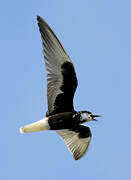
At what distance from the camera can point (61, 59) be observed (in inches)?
546

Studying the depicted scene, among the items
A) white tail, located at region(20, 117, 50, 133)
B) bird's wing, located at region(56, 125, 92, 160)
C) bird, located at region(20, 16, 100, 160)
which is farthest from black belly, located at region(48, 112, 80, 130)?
bird's wing, located at region(56, 125, 92, 160)

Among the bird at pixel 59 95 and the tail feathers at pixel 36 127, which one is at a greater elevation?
the bird at pixel 59 95

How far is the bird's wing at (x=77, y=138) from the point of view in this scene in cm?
1466

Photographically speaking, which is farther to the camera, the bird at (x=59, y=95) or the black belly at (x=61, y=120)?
the black belly at (x=61, y=120)

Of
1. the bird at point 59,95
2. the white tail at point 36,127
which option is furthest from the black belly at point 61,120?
the white tail at point 36,127

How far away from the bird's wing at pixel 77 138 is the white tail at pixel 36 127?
75 cm

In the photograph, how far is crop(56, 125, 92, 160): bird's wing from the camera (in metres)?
14.7

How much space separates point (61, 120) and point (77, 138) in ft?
3.15

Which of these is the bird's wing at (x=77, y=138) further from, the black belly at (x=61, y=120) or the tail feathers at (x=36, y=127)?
the tail feathers at (x=36, y=127)

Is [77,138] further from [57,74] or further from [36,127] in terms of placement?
[57,74]

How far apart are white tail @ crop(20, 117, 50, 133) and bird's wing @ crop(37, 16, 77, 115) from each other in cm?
31

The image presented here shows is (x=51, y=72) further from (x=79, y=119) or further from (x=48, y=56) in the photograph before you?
(x=79, y=119)

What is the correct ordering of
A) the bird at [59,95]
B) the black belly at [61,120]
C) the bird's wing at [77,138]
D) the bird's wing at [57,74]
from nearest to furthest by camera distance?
1. the bird's wing at [57,74]
2. the bird at [59,95]
3. the black belly at [61,120]
4. the bird's wing at [77,138]

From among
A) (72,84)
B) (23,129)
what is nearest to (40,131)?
(23,129)
